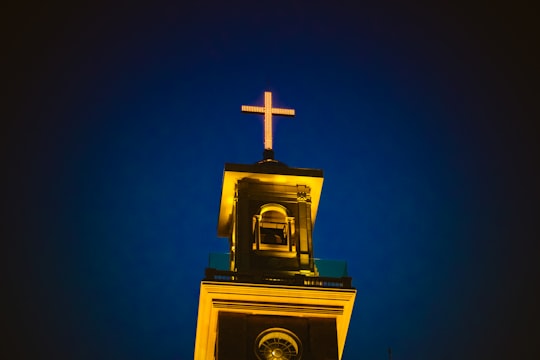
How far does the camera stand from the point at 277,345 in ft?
115

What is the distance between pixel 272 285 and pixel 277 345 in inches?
82.6

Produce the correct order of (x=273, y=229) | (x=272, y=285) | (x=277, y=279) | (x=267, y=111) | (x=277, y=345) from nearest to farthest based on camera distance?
(x=277, y=345)
(x=272, y=285)
(x=277, y=279)
(x=273, y=229)
(x=267, y=111)

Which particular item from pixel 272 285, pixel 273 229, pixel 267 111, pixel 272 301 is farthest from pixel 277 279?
pixel 267 111

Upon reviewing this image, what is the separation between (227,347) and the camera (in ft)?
113

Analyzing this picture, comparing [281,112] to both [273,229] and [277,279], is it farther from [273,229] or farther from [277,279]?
[277,279]

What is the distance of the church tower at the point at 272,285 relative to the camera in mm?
34969

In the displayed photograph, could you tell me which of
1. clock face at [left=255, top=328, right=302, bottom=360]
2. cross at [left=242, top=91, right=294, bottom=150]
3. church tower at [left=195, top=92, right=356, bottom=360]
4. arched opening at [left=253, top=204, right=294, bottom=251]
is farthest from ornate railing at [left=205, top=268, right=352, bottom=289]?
cross at [left=242, top=91, right=294, bottom=150]

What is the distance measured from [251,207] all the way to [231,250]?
7.18 ft

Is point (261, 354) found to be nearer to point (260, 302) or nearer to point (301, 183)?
point (260, 302)

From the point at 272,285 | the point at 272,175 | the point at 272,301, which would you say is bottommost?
the point at 272,301

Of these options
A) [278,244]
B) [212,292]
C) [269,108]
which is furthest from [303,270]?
[269,108]

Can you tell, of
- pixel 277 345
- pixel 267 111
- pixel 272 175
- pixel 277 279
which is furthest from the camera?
pixel 267 111

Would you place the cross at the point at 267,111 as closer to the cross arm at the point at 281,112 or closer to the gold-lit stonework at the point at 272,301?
the cross arm at the point at 281,112

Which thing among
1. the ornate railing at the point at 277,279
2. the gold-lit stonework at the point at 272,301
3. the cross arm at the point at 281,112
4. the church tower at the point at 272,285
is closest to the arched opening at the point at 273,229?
the church tower at the point at 272,285
